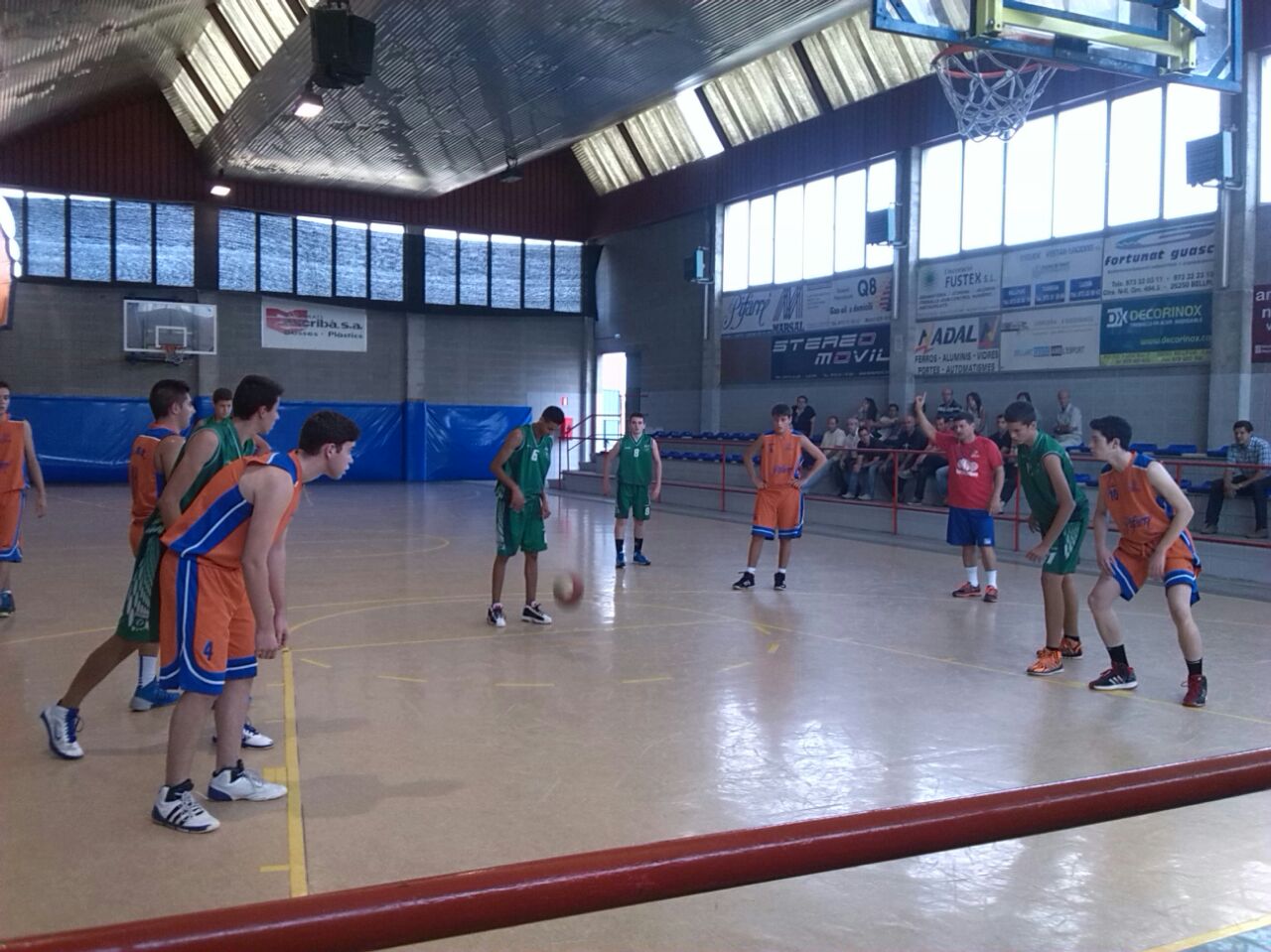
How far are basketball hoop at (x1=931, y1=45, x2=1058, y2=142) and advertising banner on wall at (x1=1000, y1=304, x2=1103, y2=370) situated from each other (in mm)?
4359

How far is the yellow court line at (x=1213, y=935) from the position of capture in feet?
11.8

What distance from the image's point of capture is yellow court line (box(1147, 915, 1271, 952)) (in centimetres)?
359

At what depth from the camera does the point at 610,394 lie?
32.8 m

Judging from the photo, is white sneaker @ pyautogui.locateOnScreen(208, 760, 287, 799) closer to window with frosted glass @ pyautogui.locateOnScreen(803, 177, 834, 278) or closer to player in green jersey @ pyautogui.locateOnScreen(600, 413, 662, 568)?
player in green jersey @ pyautogui.locateOnScreen(600, 413, 662, 568)

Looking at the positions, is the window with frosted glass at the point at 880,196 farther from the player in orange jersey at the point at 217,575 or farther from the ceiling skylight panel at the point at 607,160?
the player in orange jersey at the point at 217,575

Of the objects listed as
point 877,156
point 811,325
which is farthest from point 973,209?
point 811,325

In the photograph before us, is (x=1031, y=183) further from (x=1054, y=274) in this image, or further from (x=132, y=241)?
(x=132, y=241)

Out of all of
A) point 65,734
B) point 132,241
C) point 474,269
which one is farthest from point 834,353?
point 65,734

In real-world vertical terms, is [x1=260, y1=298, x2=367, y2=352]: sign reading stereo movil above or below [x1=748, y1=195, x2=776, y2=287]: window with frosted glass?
below

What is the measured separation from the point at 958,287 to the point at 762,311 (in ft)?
19.2

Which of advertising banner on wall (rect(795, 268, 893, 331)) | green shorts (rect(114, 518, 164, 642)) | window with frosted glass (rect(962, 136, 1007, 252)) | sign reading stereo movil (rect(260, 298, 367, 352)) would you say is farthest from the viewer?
sign reading stereo movil (rect(260, 298, 367, 352))

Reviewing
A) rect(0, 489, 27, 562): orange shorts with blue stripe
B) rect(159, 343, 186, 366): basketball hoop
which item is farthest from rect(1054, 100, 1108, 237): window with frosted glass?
rect(159, 343, 186, 366): basketball hoop

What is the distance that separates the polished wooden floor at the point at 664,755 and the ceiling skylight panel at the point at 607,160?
21267 mm

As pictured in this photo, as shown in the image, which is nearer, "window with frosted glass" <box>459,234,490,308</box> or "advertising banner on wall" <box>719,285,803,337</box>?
"advertising banner on wall" <box>719,285,803,337</box>
